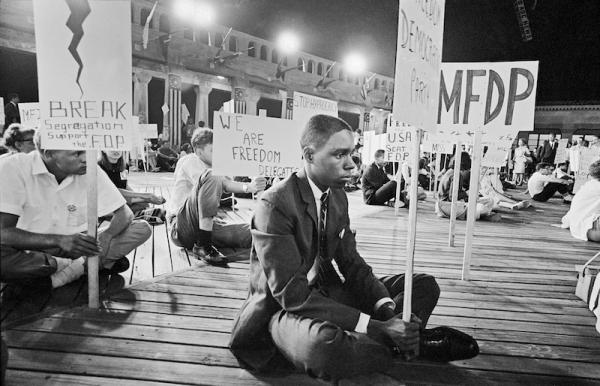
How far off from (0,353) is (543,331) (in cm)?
284

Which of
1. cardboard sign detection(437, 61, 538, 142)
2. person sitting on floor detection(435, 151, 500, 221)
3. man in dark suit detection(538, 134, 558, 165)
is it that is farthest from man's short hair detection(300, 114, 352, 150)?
man in dark suit detection(538, 134, 558, 165)

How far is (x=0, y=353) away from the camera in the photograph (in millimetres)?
1304

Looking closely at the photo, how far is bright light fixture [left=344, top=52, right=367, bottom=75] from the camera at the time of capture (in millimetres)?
27406

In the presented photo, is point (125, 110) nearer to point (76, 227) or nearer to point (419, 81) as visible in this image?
point (76, 227)

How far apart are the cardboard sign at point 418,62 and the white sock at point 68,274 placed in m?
2.56

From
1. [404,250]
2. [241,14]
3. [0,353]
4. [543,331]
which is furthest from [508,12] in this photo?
[0,353]

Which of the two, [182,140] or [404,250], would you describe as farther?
[182,140]

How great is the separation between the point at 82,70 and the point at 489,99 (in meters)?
3.15

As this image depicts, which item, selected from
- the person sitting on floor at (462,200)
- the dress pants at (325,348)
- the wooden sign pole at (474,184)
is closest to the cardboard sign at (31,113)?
the dress pants at (325,348)

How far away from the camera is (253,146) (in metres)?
4.00

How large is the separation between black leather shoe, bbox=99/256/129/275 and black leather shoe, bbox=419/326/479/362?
2386mm

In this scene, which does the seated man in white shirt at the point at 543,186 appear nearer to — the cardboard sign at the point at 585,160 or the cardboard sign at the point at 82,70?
the cardboard sign at the point at 585,160

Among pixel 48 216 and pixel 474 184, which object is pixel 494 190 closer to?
pixel 474 184

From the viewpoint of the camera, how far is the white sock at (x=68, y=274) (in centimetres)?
296
